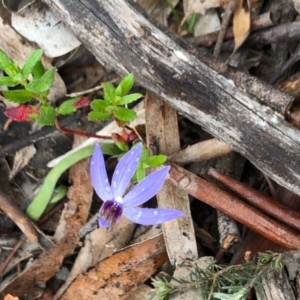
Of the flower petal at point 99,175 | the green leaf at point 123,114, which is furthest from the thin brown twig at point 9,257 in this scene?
the green leaf at point 123,114

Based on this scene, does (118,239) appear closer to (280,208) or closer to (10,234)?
(10,234)

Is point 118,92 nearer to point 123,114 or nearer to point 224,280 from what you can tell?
point 123,114

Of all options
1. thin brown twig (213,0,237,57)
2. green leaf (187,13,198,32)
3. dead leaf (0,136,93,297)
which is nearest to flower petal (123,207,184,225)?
dead leaf (0,136,93,297)

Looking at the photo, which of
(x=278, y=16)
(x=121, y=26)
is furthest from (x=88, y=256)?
(x=278, y=16)

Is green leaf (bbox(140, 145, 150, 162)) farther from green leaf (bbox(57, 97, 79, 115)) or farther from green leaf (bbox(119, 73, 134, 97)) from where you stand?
green leaf (bbox(57, 97, 79, 115))

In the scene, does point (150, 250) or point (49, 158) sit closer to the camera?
point (150, 250)

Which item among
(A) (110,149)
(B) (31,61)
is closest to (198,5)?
(A) (110,149)
